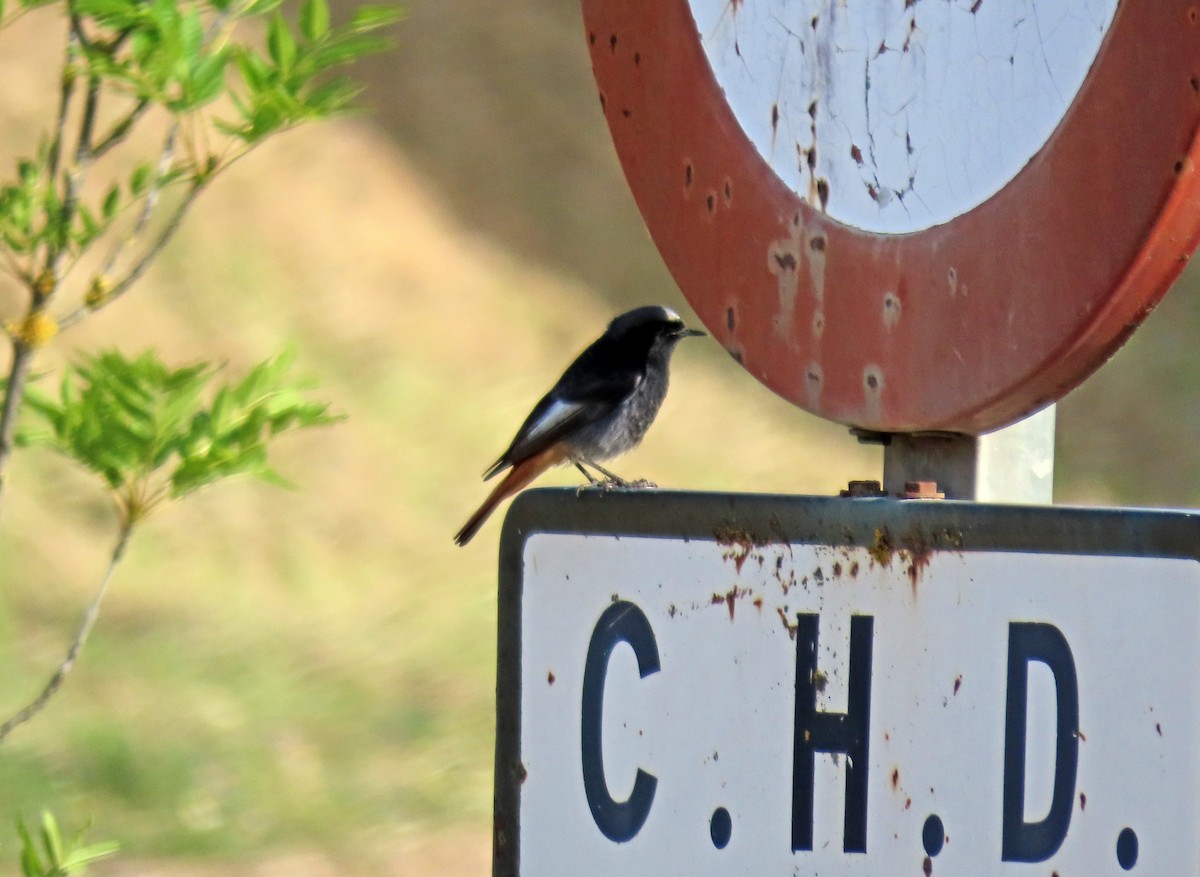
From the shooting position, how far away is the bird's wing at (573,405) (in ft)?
15.3

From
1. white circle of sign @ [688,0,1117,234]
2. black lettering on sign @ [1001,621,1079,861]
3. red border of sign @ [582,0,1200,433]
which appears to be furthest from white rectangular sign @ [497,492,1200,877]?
white circle of sign @ [688,0,1117,234]

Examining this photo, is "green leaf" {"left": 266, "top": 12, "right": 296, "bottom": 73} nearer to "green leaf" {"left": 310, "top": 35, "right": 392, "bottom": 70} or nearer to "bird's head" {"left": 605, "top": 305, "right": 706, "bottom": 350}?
"green leaf" {"left": 310, "top": 35, "right": 392, "bottom": 70}

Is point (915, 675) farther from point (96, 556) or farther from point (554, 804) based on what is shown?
point (96, 556)

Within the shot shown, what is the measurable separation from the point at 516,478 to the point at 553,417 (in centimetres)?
24

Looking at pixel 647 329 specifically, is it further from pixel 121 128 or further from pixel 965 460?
pixel 965 460

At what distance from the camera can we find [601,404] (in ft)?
15.8

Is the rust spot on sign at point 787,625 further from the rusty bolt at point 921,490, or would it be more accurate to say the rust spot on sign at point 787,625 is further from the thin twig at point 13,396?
the thin twig at point 13,396

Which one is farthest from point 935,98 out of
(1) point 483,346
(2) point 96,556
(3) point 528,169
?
(3) point 528,169

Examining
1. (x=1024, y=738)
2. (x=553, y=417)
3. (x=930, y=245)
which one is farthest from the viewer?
(x=553, y=417)

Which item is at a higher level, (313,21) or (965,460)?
(313,21)

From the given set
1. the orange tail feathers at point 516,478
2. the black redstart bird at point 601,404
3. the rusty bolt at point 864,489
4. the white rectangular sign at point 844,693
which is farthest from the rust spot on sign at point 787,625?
the black redstart bird at point 601,404

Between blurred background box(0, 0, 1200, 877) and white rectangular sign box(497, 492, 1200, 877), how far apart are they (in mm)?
5018

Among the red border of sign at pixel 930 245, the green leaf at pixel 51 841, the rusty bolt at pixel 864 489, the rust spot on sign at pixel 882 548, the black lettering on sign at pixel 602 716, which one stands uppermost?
the red border of sign at pixel 930 245

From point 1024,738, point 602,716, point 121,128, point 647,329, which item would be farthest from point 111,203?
point 647,329
